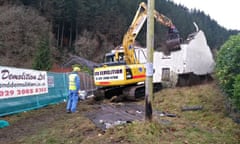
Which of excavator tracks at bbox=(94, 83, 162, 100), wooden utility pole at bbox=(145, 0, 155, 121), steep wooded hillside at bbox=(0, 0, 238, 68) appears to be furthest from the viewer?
steep wooded hillside at bbox=(0, 0, 238, 68)

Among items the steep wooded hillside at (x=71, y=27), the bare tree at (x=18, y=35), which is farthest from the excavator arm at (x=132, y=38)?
the steep wooded hillside at (x=71, y=27)

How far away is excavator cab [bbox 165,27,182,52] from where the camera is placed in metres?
17.9

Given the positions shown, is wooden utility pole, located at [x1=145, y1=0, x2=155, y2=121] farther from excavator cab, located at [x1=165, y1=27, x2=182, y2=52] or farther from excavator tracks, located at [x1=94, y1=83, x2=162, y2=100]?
excavator cab, located at [x1=165, y1=27, x2=182, y2=52]

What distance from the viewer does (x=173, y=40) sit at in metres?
19.0

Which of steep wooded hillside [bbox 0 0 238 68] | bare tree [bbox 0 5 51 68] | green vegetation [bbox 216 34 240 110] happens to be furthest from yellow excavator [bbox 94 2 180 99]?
steep wooded hillside [bbox 0 0 238 68]

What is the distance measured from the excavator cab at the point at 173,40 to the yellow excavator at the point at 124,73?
10.1ft

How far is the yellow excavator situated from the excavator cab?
307cm

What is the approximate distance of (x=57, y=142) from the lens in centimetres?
573

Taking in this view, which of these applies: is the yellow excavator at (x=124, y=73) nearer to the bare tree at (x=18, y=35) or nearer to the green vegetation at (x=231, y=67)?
the green vegetation at (x=231, y=67)

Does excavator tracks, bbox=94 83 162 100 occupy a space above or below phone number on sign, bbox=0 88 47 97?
below

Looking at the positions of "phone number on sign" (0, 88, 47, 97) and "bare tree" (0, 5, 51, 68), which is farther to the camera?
"bare tree" (0, 5, 51, 68)

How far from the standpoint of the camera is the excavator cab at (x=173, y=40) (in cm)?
1793

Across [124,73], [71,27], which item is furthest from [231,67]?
[71,27]

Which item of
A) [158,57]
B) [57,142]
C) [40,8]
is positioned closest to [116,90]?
[158,57]
